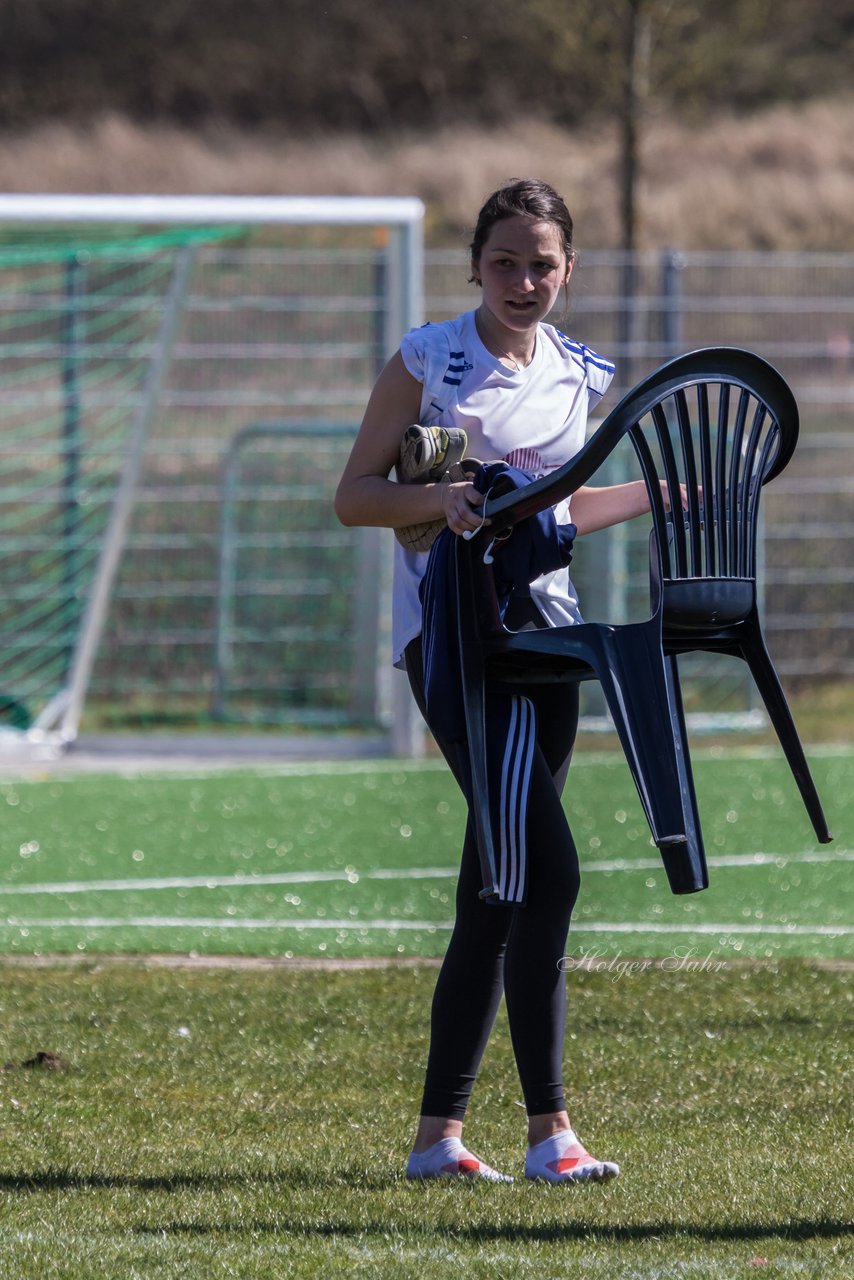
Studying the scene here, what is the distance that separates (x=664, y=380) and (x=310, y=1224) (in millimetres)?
1632

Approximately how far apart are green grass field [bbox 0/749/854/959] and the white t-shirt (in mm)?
2571

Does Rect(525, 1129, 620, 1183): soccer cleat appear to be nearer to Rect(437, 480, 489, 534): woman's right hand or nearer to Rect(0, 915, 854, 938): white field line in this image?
Rect(437, 480, 489, 534): woman's right hand

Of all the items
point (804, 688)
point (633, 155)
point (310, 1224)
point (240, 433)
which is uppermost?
point (633, 155)

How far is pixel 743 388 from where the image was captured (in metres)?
3.79

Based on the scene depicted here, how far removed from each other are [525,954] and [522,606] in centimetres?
67

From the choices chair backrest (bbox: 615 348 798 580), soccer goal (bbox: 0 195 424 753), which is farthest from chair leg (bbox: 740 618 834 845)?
soccer goal (bbox: 0 195 424 753)

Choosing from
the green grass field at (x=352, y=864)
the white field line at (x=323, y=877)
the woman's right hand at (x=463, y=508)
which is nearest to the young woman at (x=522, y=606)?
the woman's right hand at (x=463, y=508)

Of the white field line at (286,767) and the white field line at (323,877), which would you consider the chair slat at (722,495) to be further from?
the white field line at (286,767)

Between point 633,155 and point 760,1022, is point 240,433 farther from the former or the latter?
point 760,1022

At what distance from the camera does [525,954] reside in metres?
4.05

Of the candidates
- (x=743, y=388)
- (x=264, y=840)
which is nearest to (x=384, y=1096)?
(x=743, y=388)

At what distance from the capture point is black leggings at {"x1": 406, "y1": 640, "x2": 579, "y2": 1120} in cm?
402

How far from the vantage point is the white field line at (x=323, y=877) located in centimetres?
767

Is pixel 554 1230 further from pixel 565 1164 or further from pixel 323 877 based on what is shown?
pixel 323 877
